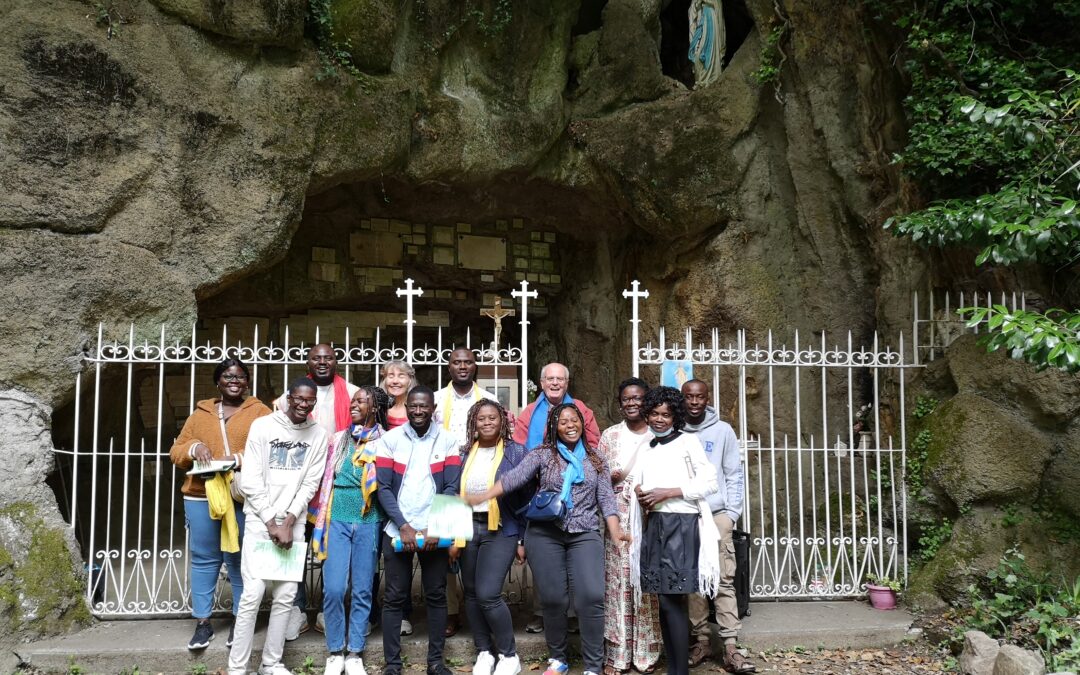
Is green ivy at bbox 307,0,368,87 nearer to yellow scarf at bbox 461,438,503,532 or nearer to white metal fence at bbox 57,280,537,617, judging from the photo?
white metal fence at bbox 57,280,537,617

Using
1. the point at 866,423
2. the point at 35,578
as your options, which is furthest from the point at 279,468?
the point at 866,423

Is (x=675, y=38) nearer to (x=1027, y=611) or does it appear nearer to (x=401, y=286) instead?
(x=401, y=286)

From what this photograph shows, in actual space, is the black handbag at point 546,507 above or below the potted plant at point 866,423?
below

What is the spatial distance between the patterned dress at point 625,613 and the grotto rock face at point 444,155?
3.34 m

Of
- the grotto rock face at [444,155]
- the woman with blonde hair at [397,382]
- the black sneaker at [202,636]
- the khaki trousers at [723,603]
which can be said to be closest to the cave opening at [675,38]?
the grotto rock face at [444,155]

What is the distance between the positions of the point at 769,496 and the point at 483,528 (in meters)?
4.23

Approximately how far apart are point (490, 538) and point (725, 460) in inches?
62.0

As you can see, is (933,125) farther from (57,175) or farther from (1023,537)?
(57,175)

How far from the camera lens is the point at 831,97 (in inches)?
303

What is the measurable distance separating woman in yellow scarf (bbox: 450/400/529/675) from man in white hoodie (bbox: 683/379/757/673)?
1.15m

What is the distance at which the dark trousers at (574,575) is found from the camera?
420 cm

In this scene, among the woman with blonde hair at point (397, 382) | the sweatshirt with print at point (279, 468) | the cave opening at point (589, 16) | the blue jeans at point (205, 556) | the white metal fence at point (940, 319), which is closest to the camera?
the sweatshirt with print at point (279, 468)

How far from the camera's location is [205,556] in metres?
4.72

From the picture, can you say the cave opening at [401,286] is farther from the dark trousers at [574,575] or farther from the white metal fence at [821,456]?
the dark trousers at [574,575]
